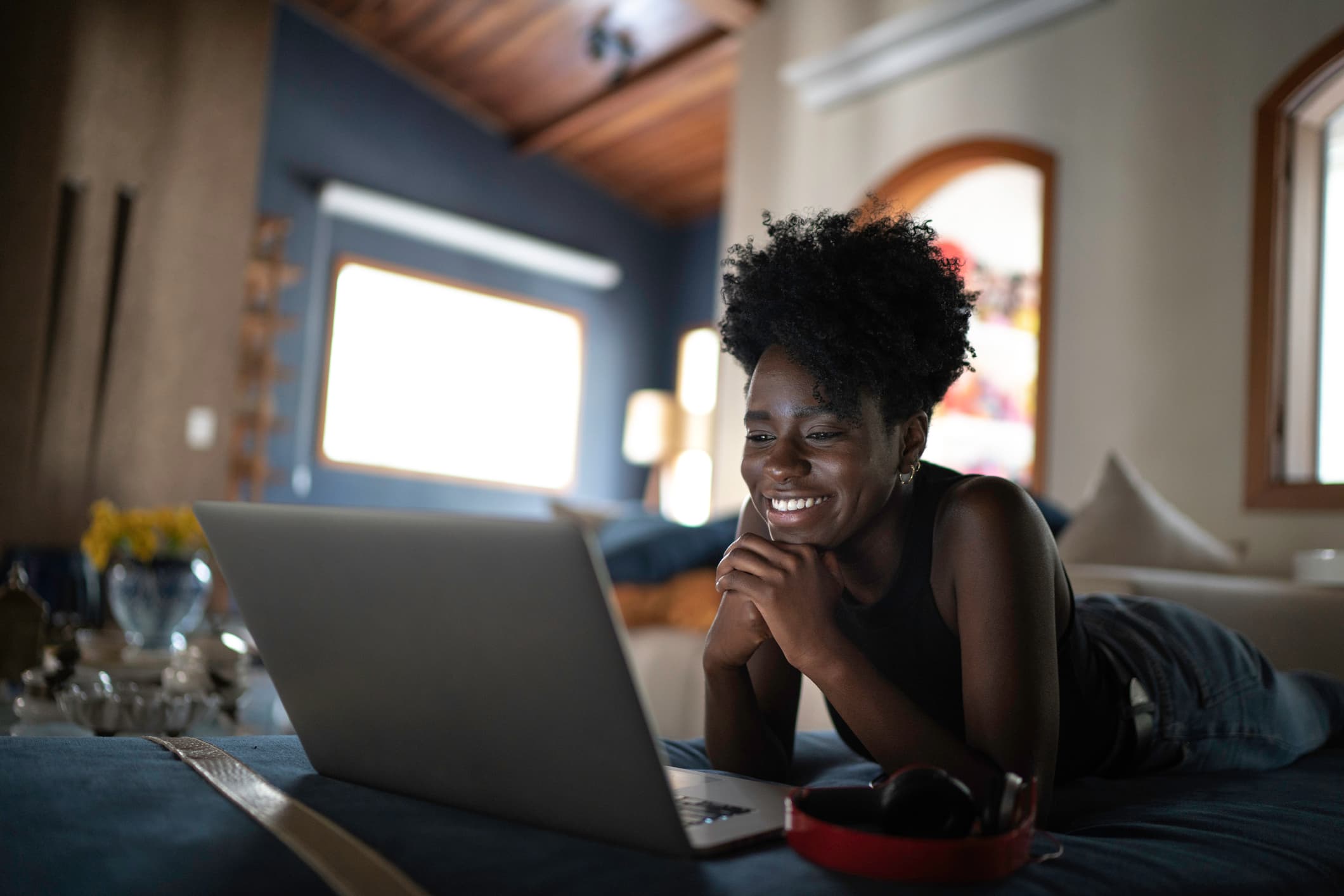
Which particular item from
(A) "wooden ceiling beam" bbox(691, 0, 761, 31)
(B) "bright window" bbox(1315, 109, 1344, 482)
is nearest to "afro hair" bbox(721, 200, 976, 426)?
(B) "bright window" bbox(1315, 109, 1344, 482)

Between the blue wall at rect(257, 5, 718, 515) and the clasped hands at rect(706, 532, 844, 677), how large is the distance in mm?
5668

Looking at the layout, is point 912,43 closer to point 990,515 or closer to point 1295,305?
point 1295,305

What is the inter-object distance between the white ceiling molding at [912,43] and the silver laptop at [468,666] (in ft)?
12.5

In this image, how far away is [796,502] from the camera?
1.09 m

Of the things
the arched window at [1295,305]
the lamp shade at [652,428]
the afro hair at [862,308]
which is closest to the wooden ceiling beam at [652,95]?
the lamp shade at [652,428]

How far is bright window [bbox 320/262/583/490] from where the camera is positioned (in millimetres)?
6723

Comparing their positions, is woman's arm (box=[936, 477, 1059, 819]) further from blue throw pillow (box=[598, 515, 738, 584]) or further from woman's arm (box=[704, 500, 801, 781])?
blue throw pillow (box=[598, 515, 738, 584])

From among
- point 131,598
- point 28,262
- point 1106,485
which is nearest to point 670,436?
point 28,262

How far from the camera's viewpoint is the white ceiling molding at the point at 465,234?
21.5 feet

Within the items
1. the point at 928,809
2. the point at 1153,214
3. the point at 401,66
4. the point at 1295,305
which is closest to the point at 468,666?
the point at 928,809

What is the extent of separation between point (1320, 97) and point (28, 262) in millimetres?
4294

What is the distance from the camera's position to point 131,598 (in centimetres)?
204

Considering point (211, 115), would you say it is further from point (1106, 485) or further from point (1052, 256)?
point (1106, 485)

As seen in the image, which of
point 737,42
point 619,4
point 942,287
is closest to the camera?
point 942,287
